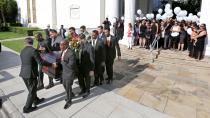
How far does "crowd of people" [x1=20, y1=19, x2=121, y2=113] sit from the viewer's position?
5.70 metres

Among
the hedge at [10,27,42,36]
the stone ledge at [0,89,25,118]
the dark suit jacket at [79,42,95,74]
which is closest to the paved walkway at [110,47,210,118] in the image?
the dark suit jacket at [79,42,95,74]

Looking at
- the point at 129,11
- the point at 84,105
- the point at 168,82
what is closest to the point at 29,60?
the point at 84,105

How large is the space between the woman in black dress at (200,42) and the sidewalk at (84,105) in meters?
5.34

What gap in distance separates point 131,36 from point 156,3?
16.0 meters

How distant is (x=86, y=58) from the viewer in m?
6.62

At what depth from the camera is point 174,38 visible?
11.9 m

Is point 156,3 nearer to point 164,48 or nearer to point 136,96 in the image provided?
point 164,48

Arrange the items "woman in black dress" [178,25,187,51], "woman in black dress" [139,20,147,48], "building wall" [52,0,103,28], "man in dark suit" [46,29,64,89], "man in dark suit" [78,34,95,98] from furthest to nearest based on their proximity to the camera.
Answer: "building wall" [52,0,103,28], "woman in black dress" [139,20,147,48], "woman in black dress" [178,25,187,51], "man in dark suit" [46,29,64,89], "man in dark suit" [78,34,95,98]

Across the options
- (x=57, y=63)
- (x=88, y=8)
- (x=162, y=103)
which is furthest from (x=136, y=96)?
(x=88, y=8)

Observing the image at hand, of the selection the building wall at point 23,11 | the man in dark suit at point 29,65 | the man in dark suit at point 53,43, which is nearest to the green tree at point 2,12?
the building wall at point 23,11

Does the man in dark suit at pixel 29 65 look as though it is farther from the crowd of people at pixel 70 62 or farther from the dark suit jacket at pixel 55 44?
the dark suit jacket at pixel 55 44

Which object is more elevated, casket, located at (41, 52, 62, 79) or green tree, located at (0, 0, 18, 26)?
green tree, located at (0, 0, 18, 26)

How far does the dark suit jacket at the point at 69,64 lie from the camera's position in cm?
579

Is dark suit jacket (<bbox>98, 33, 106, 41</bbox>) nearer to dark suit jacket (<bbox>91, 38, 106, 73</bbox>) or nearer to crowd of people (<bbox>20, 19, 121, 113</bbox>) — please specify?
crowd of people (<bbox>20, 19, 121, 113</bbox>)
